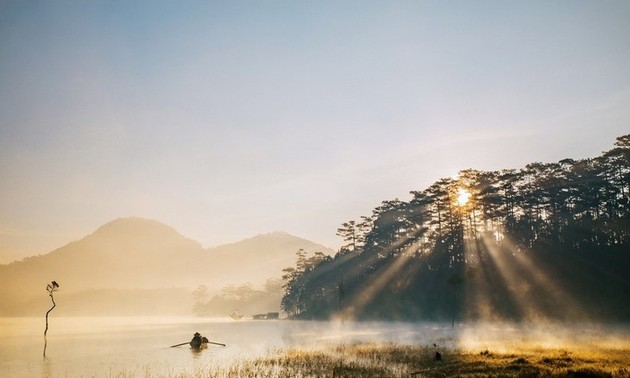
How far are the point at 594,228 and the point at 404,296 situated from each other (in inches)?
1543

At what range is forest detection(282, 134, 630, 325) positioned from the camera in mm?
68562

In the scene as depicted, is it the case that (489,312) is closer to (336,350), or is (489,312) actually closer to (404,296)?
(404,296)

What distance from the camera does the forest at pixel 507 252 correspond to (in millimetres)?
68562

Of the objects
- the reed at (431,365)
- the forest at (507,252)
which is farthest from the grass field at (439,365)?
the forest at (507,252)

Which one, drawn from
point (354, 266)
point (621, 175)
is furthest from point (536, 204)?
point (354, 266)

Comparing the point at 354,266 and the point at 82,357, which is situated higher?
the point at 354,266

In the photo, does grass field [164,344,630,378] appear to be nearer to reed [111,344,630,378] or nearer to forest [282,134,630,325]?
reed [111,344,630,378]

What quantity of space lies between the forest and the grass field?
129 ft

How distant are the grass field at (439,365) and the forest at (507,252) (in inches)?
1551

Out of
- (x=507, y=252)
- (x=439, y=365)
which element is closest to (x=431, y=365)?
(x=439, y=365)

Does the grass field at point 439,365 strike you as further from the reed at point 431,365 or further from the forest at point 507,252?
the forest at point 507,252

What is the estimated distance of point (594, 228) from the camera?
76750 millimetres

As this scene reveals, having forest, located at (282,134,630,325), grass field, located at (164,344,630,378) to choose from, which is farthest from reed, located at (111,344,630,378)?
forest, located at (282,134,630,325)

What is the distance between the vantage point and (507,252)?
85.0 metres
